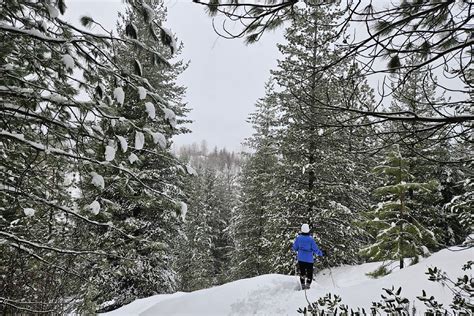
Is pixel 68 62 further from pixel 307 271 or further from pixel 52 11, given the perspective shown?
pixel 307 271

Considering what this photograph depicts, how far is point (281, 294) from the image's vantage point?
8297 millimetres

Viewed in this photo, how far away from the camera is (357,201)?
14867 mm

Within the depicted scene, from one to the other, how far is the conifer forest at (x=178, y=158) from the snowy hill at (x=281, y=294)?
141cm

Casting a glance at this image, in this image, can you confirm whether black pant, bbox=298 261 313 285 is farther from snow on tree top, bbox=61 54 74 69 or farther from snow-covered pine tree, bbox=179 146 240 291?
snow-covered pine tree, bbox=179 146 240 291

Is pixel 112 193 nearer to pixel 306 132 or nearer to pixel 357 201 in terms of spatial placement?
pixel 306 132

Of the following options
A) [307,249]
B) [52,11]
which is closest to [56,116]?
[52,11]

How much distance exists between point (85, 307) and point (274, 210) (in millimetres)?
10927

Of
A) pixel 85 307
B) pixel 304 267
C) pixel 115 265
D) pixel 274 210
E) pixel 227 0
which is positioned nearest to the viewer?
pixel 227 0

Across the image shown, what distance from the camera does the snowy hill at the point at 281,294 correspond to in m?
6.49

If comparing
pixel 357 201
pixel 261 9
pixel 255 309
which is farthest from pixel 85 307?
pixel 357 201

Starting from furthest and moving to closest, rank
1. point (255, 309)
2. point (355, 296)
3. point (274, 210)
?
1. point (274, 210)
2. point (255, 309)
3. point (355, 296)

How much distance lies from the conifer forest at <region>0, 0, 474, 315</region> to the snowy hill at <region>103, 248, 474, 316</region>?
4.63 ft

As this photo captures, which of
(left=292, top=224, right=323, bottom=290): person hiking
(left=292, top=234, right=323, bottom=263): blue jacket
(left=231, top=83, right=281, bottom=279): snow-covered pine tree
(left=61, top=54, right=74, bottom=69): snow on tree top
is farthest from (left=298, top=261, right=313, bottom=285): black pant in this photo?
(left=231, top=83, right=281, bottom=279): snow-covered pine tree

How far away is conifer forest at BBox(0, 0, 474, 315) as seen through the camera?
2998mm
